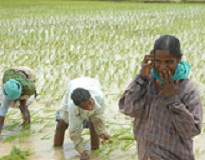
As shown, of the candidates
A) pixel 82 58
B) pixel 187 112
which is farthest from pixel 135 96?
pixel 82 58

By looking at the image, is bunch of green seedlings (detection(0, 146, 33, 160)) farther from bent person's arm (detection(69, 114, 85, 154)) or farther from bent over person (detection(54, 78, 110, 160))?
bent person's arm (detection(69, 114, 85, 154))

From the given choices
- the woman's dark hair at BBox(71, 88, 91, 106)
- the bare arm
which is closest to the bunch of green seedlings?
the bare arm

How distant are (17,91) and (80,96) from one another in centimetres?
89

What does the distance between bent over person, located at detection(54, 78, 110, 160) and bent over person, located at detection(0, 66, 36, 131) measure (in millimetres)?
444

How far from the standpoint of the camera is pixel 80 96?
259 cm

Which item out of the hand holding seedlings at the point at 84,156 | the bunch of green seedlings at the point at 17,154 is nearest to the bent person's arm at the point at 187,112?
the hand holding seedlings at the point at 84,156

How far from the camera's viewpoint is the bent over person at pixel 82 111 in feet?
8.61

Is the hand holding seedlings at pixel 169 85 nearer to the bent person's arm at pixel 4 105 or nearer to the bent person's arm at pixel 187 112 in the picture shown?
the bent person's arm at pixel 187 112

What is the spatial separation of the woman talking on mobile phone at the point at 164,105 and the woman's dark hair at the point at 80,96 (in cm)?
65

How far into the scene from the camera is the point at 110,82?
17.5 feet

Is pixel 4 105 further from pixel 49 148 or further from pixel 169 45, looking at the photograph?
pixel 169 45

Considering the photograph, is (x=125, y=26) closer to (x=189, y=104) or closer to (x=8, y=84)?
(x=8, y=84)

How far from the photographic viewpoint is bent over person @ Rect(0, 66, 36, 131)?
326 cm

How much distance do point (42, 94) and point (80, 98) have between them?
235 centimetres
